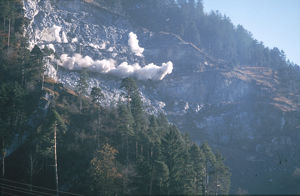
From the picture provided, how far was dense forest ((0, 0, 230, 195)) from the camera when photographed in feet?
109

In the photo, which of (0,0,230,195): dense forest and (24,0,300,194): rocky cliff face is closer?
(0,0,230,195): dense forest

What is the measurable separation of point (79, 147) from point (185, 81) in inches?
3203

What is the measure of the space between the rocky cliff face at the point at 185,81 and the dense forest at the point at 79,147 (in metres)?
21.1

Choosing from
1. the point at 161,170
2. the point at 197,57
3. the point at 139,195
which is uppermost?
the point at 197,57

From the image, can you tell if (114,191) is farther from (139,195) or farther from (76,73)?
(76,73)

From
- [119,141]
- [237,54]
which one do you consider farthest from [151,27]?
[119,141]

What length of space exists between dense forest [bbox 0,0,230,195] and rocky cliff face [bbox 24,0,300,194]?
2110 centimetres

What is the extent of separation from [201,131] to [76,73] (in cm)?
4854

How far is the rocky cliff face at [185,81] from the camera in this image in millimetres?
84500

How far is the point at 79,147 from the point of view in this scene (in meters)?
44.1

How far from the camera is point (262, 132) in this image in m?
89.7

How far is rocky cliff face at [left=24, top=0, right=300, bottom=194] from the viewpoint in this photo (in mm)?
84500

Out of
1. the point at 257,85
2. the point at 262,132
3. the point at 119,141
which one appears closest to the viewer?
the point at 119,141

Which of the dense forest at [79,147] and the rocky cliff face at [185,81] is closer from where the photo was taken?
the dense forest at [79,147]
